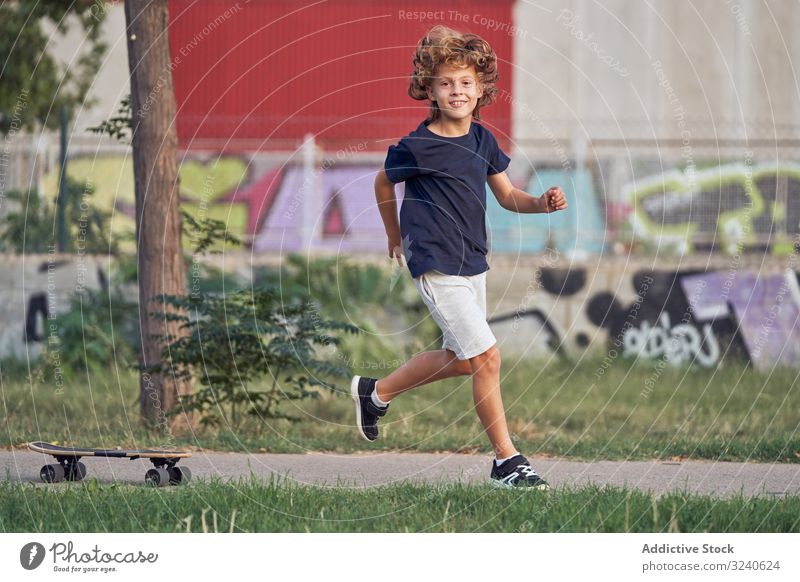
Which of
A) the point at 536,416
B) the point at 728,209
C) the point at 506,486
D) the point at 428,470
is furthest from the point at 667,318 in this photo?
the point at 506,486

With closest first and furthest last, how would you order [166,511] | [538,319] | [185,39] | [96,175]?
1. [166,511]
2. [538,319]
3. [96,175]
4. [185,39]

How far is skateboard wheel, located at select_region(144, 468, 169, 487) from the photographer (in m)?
5.57

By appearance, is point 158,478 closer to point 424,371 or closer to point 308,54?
point 424,371

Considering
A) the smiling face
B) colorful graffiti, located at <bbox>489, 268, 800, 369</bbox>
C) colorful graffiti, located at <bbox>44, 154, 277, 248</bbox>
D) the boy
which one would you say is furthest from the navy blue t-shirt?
colorful graffiti, located at <bbox>489, 268, 800, 369</bbox>

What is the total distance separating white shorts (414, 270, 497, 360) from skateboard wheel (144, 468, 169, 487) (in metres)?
1.37

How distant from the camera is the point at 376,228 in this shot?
13.2 meters

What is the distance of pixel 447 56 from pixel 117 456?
7.45ft

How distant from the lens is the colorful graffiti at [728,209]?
11977 mm

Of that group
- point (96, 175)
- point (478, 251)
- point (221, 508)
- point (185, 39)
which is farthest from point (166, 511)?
point (185, 39)

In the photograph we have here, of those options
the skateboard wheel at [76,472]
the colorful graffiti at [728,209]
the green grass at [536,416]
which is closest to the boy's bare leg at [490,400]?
the green grass at [536,416]

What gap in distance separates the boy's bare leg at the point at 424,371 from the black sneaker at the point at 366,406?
59 mm
